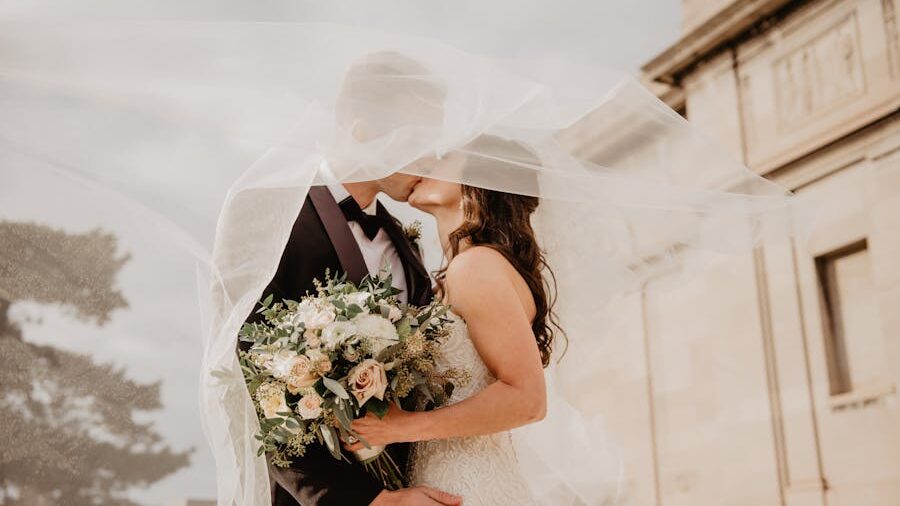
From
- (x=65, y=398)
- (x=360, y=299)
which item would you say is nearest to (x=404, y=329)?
(x=360, y=299)

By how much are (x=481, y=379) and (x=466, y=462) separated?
285mm

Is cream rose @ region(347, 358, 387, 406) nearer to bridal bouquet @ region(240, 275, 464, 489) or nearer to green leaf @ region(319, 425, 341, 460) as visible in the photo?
bridal bouquet @ region(240, 275, 464, 489)

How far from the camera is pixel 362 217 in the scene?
3.27 meters

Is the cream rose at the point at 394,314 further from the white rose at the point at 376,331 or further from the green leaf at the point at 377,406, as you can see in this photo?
the green leaf at the point at 377,406

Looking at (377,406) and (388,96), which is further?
(388,96)

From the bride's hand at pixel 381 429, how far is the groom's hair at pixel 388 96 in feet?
3.03

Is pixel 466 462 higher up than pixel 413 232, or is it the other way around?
pixel 413 232

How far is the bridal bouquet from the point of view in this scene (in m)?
2.55

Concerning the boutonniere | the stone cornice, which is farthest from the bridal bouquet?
the stone cornice

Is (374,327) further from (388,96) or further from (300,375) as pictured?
(388,96)

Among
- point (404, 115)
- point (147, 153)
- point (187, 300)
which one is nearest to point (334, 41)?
point (404, 115)

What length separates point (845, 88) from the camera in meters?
12.6

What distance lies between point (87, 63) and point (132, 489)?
1.30 m

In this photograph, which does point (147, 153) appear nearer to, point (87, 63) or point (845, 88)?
point (87, 63)
